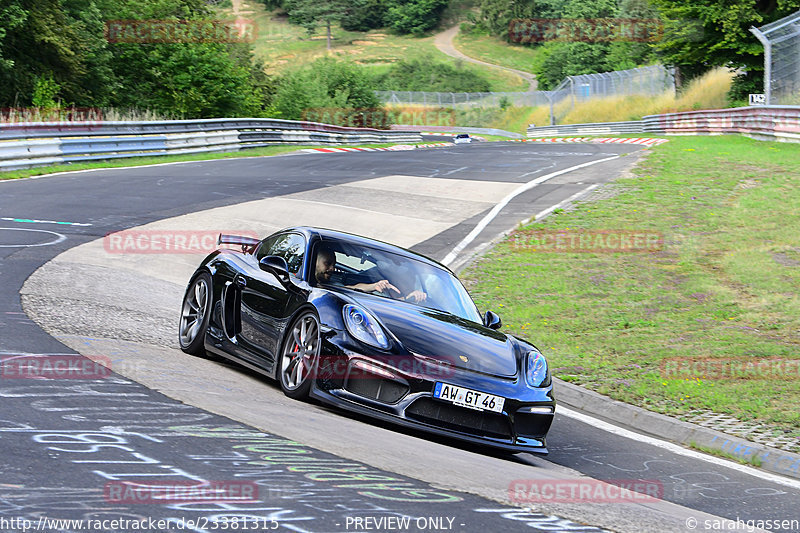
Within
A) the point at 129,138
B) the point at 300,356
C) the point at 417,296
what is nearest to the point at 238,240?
the point at 417,296

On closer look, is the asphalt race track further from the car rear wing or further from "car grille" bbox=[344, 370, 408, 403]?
the car rear wing

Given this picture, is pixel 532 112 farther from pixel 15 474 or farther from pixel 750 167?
pixel 15 474

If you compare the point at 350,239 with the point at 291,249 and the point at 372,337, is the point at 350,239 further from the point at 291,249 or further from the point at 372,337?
the point at 372,337

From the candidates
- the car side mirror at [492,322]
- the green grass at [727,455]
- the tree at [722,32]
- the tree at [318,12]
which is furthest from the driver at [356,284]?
the tree at [318,12]

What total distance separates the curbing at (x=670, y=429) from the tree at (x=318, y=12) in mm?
137563

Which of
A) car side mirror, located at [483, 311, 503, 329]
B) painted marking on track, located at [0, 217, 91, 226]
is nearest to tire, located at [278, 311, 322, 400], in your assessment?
car side mirror, located at [483, 311, 503, 329]

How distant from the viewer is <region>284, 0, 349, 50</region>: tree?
472 ft

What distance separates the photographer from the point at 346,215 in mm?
18453

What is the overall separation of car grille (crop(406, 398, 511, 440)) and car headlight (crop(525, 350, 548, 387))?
459 millimetres

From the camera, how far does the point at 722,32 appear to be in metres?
51.4

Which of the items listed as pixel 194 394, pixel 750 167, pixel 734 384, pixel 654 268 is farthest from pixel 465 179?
pixel 194 394

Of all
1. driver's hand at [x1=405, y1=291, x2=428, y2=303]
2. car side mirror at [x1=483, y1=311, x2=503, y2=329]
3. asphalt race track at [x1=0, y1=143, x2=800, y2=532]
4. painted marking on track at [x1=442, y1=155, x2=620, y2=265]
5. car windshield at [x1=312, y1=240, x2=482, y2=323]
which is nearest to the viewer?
asphalt race track at [x1=0, y1=143, x2=800, y2=532]

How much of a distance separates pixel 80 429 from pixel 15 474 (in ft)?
2.91

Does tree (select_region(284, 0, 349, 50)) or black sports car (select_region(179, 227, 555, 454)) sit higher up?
tree (select_region(284, 0, 349, 50))
